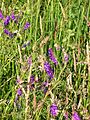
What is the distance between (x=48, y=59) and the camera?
202cm

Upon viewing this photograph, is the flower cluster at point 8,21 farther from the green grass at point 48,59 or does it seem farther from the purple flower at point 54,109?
the purple flower at point 54,109

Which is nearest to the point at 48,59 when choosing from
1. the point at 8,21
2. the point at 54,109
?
the point at 8,21

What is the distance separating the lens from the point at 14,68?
1987 millimetres

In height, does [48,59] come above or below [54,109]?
above

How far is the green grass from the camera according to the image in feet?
5.35

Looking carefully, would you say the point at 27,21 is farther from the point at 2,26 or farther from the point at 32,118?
the point at 32,118

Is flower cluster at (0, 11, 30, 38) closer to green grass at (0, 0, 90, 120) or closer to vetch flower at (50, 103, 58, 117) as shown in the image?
green grass at (0, 0, 90, 120)

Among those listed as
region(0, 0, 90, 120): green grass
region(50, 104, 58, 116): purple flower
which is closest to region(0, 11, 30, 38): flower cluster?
region(0, 0, 90, 120): green grass

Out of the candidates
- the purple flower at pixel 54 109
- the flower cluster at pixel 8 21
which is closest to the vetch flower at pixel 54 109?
the purple flower at pixel 54 109

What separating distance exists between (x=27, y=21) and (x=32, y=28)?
52 millimetres

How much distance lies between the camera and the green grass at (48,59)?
1.63m

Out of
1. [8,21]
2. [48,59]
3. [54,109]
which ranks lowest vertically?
[54,109]

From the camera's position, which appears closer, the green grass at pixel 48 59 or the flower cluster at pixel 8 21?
the green grass at pixel 48 59

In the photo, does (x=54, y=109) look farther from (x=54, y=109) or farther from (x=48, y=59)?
(x=48, y=59)
